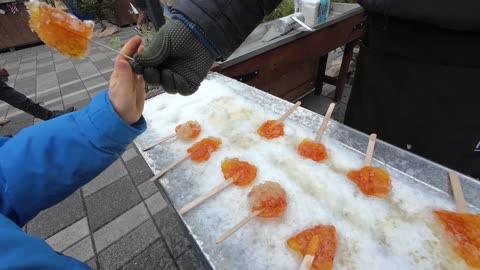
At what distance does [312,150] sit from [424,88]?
806 mm

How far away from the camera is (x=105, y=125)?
126cm

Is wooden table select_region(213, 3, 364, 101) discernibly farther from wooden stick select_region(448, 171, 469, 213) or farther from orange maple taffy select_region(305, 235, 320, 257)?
wooden stick select_region(448, 171, 469, 213)

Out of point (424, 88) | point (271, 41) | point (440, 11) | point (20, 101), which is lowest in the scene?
point (20, 101)

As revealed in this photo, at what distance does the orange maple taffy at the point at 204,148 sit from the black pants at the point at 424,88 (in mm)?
1196

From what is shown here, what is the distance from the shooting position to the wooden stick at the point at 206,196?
4.10 ft

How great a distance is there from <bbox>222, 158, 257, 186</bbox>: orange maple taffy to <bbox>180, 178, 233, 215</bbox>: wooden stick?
0.04 m

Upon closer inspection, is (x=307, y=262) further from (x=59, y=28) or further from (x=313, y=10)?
(x=313, y=10)

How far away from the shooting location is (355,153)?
4.83ft

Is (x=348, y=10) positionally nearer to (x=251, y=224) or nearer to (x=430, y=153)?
(x=430, y=153)

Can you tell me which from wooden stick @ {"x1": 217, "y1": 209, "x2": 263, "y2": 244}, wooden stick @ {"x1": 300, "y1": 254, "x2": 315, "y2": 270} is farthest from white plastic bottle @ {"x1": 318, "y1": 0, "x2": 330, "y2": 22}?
wooden stick @ {"x1": 300, "y1": 254, "x2": 315, "y2": 270}

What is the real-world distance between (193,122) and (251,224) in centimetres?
88

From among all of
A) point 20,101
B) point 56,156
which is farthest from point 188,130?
point 20,101

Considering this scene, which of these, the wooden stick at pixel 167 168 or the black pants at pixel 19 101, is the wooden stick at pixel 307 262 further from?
the black pants at pixel 19 101

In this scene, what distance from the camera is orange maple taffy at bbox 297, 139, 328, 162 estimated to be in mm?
1473
